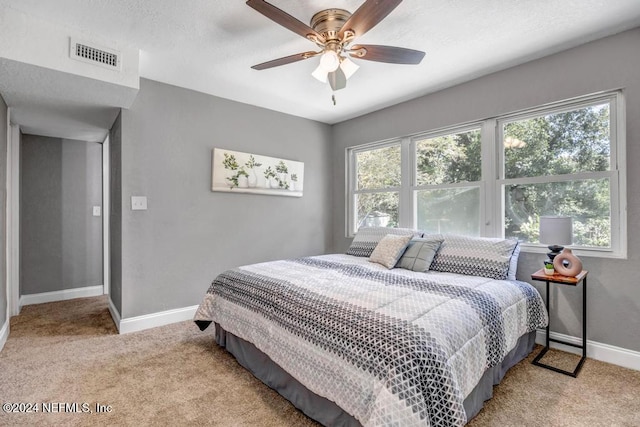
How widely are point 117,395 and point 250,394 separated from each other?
78 cm

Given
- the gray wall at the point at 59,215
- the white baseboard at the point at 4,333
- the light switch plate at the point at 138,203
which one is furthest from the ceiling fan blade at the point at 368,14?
the gray wall at the point at 59,215

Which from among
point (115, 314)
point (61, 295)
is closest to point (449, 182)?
point (115, 314)

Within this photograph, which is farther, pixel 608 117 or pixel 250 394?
pixel 608 117

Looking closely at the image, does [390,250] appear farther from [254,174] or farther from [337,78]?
[254,174]

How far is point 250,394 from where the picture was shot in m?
1.88

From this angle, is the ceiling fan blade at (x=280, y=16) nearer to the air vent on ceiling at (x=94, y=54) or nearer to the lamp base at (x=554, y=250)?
the air vent on ceiling at (x=94, y=54)

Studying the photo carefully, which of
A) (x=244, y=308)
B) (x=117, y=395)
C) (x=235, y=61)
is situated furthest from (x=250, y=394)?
(x=235, y=61)

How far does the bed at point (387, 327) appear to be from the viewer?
1255mm

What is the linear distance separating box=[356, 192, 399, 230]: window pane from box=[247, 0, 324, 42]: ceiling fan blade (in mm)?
2332

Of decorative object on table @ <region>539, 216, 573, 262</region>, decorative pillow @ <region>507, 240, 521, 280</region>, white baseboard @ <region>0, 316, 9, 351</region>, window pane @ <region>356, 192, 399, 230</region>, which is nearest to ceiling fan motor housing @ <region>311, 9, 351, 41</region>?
decorative object on table @ <region>539, 216, 573, 262</region>

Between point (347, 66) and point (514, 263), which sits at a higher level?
point (347, 66)

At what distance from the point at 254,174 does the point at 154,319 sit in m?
1.79

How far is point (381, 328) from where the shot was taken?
1.41 metres

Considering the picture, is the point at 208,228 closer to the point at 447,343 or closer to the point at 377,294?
the point at 377,294
